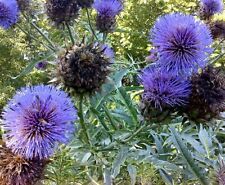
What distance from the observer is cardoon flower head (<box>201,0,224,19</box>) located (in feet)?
6.40

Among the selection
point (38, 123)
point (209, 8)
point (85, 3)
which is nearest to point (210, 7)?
point (209, 8)

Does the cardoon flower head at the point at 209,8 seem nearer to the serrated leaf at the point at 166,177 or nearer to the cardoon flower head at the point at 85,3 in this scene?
the cardoon flower head at the point at 85,3

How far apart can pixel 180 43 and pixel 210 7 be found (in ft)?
2.86

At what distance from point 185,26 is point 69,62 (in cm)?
27

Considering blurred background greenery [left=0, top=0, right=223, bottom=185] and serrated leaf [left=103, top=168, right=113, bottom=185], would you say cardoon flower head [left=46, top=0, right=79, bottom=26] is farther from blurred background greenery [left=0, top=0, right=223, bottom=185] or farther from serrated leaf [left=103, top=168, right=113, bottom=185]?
blurred background greenery [left=0, top=0, right=223, bottom=185]

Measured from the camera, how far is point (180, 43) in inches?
45.3

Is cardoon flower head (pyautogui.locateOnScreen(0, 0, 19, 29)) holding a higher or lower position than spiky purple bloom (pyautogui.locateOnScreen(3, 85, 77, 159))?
higher

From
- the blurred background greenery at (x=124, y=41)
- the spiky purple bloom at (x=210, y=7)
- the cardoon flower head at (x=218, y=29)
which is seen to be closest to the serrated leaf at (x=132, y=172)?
the cardoon flower head at (x=218, y=29)

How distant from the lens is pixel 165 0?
531 cm

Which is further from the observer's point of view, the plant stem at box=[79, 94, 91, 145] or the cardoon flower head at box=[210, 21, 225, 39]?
the cardoon flower head at box=[210, 21, 225, 39]

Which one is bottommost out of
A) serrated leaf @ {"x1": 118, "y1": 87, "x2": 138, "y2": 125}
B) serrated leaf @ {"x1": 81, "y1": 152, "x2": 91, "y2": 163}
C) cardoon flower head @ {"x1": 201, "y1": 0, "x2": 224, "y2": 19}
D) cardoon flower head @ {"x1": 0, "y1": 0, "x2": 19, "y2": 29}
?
serrated leaf @ {"x1": 81, "y1": 152, "x2": 91, "y2": 163}

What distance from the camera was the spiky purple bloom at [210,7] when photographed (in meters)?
1.95

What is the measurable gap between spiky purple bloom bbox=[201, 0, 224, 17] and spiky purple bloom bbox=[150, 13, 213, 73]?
815mm

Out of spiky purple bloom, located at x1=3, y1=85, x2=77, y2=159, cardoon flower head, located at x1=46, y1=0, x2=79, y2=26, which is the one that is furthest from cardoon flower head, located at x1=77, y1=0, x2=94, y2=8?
spiky purple bloom, located at x1=3, y1=85, x2=77, y2=159
